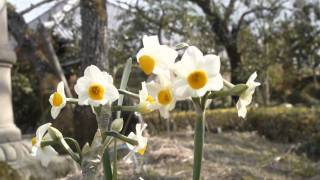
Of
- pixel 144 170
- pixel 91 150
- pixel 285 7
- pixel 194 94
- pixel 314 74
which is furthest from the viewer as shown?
pixel 314 74

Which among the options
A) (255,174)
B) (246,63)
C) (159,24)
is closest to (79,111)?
(255,174)

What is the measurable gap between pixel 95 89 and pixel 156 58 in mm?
162

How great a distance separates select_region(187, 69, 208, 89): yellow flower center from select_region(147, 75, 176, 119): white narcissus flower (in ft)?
0.17

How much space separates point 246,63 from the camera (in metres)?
16.2

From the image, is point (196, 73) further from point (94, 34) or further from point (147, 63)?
point (94, 34)

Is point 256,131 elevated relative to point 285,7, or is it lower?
lower

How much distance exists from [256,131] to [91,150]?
9.18m

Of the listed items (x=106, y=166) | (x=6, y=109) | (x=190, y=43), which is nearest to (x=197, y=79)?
(x=106, y=166)

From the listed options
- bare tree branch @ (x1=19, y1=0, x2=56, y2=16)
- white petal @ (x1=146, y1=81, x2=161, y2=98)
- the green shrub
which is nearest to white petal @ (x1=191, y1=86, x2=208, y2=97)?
white petal @ (x1=146, y1=81, x2=161, y2=98)

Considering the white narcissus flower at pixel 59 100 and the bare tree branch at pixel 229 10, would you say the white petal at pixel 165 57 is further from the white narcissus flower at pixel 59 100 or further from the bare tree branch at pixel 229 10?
the bare tree branch at pixel 229 10

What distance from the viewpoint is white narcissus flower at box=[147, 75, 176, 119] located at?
3.84 ft

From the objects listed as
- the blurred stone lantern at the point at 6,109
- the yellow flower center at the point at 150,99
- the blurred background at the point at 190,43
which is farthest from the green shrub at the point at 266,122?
the yellow flower center at the point at 150,99

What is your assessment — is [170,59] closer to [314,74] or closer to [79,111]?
[79,111]

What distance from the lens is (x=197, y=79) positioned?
1132 millimetres
